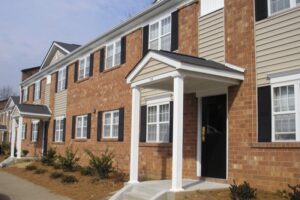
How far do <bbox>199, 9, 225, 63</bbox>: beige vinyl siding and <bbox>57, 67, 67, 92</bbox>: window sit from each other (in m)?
14.5

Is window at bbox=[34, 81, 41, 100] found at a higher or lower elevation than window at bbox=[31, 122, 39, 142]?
higher

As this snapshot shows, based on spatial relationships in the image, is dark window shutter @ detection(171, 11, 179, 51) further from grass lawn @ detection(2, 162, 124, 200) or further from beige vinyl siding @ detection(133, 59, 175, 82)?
grass lawn @ detection(2, 162, 124, 200)

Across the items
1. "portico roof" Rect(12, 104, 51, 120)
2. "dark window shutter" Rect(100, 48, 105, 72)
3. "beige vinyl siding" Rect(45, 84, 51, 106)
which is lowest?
"portico roof" Rect(12, 104, 51, 120)

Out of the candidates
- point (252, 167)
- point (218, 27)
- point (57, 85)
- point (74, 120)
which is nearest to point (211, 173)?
point (252, 167)

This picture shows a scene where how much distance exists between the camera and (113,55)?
1894 cm

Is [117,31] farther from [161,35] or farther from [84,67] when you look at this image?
[84,67]

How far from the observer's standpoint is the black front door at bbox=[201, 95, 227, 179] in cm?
1162

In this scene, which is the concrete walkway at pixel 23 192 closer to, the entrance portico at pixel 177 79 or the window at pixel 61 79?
the entrance portico at pixel 177 79

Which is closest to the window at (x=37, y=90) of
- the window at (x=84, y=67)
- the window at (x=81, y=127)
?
the window at (x=84, y=67)

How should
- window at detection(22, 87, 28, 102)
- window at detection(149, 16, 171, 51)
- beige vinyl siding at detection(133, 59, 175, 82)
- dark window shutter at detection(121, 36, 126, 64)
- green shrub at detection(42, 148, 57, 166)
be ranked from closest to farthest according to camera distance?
beige vinyl siding at detection(133, 59, 175, 82)
window at detection(149, 16, 171, 51)
dark window shutter at detection(121, 36, 126, 64)
green shrub at detection(42, 148, 57, 166)
window at detection(22, 87, 28, 102)

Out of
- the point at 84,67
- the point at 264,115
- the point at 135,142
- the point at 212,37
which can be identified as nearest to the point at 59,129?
the point at 84,67

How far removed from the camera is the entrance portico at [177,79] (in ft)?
33.0

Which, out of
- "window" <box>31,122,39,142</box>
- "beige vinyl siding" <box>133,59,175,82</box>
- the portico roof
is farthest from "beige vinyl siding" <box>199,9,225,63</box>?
"window" <box>31,122,39,142</box>

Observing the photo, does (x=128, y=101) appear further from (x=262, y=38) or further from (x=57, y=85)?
(x=57, y=85)
